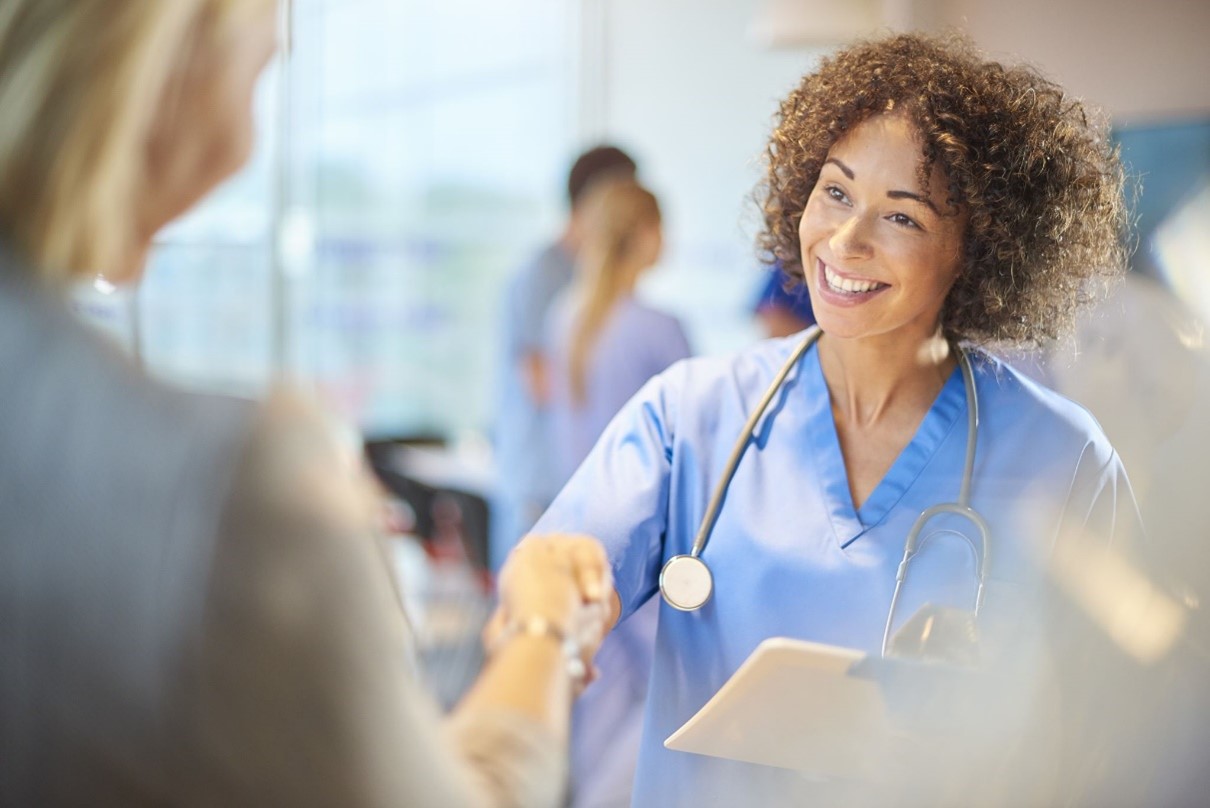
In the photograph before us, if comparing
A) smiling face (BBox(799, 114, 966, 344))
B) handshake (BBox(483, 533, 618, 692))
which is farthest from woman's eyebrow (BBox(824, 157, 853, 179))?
handshake (BBox(483, 533, 618, 692))

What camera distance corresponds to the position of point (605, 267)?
4.12 ft

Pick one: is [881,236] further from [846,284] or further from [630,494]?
[630,494]

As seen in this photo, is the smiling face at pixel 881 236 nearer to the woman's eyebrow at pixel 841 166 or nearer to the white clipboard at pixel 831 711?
the woman's eyebrow at pixel 841 166

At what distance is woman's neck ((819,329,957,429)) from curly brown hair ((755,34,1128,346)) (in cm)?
3

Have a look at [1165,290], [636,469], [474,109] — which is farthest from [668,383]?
[474,109]

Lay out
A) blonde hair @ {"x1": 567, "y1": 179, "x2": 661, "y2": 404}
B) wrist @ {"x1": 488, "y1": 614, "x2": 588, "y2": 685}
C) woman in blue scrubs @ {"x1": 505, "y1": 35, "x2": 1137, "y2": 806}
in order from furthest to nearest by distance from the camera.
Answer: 1. blonde hair @ {"x1": 567, "y1": 179, "x2": 661, "y2": 404}
2. woman in blue scrubs @ {"x1": 505, "y1": 35, "x2": 1137, "y2": 806}
3. wrist @ {"x1": 488, "y1": 614, "x2": 588, "y2": 685}

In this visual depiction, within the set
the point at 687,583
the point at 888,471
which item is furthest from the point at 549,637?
the point at 888,471

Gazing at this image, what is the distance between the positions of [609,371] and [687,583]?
281 millimetres

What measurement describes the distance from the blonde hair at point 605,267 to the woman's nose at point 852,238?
356 mm

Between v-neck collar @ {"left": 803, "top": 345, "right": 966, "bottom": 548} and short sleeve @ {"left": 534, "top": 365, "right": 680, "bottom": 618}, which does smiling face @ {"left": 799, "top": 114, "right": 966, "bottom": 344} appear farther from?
short sleeve @ {"left": 534, "top": 365, "right": 680, "bottom": 618}

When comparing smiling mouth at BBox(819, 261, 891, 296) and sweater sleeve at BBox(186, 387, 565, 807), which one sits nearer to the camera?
sweater sleeve at BBox(186, 387, 565, 807)

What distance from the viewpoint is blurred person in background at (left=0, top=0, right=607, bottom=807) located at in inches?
23.5

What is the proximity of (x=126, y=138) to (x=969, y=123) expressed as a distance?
552 mm

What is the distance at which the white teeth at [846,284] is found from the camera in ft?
2.78
